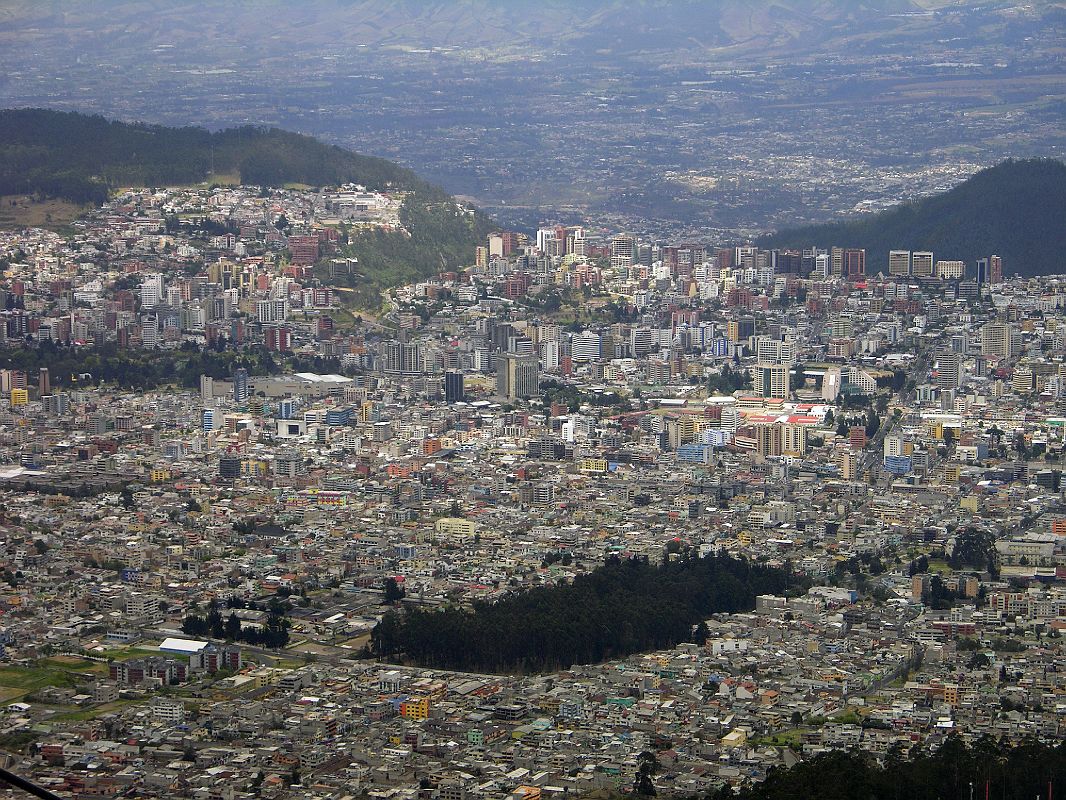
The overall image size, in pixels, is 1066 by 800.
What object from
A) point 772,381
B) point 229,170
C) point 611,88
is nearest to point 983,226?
point 772,381

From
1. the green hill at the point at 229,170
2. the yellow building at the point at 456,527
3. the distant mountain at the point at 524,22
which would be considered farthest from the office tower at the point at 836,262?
the distant mountain at the point at 524,22

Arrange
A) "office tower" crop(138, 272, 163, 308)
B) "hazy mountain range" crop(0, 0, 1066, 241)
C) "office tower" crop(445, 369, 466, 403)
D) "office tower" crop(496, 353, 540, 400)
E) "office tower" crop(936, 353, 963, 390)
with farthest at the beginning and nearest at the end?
"hazy mountain range" crop(0, 0, 1066, 241), "office tower" crop(138, 272, 163, 308), "office tower" crop(496, 353, 540, 400), "office tower" crop(936, 353, 963, 390), "office tower" crop(445, 369, 466, 403)

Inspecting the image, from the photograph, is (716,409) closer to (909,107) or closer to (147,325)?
(147,325)

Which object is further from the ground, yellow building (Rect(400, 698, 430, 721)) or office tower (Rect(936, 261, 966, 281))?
office tower (Rect(936, 261, 966, 281))

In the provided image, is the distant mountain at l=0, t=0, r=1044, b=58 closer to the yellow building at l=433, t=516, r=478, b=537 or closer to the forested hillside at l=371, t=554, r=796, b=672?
the yellow building at l=433, t=516, r=478, b=537

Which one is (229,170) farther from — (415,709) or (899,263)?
(415,709)

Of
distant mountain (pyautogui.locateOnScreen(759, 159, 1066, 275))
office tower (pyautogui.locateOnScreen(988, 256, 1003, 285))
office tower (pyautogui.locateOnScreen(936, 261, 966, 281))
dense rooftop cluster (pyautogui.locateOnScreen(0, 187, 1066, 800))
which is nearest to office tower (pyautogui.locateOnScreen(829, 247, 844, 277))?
dense rooftop cluster (pyautogui.locateOnScreen(0, 187, 1066, 800))
